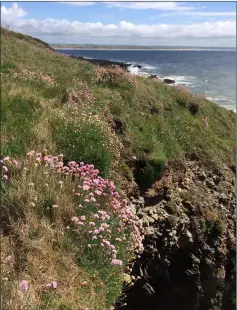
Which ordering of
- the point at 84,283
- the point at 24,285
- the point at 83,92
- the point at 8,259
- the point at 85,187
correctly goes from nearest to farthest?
the point at 24,285
the point at 8,259
the point at 84,283
the point at 85,187
the point at 83,92

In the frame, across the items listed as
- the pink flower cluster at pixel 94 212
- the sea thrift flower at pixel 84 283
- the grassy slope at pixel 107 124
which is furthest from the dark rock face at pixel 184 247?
the sea thrift flower at pixel 84 283

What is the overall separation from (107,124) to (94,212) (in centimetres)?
483

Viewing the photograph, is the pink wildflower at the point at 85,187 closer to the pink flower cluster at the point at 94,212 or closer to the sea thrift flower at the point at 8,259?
the pink flower cluster at the point at 94,212

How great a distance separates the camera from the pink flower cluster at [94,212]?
5805mm

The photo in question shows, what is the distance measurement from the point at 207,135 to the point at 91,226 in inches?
419

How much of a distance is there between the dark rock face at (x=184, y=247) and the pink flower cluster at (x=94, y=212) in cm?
245

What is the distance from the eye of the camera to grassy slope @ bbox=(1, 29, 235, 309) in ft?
27.9

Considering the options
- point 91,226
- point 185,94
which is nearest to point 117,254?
point 91,226

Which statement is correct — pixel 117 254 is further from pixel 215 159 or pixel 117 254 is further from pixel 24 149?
pixel 215 159

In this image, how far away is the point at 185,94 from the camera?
17.9m

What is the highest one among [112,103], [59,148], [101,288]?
[112,103]

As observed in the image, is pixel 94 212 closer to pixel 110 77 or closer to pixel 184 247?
pixel 184 247

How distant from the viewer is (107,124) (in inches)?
428

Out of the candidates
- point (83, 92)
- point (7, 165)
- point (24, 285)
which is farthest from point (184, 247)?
point (24, 285)
